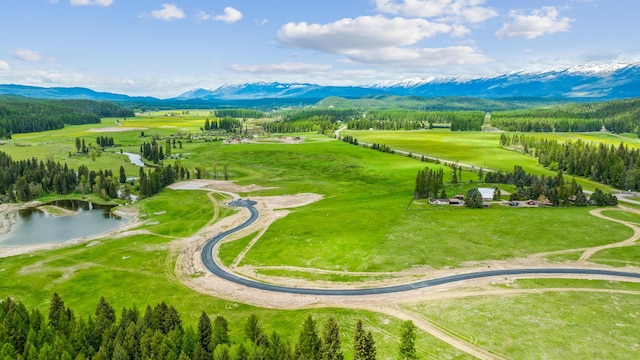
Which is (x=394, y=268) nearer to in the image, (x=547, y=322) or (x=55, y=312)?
(x=547, y=322)

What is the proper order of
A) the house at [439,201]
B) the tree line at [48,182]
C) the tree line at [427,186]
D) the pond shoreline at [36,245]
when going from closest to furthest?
the pond shoreline at [36,245], the house at [439,201], the tree line at [427,186], the tree line at [48,182]

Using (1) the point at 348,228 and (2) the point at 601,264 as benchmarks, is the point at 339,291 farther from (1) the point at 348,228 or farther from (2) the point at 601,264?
(2) the point at 601,264

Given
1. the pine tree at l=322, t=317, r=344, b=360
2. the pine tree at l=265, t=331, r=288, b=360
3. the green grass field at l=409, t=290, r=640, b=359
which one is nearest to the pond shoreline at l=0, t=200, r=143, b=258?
the pine tree at l=265, t=331, r=288, b=360

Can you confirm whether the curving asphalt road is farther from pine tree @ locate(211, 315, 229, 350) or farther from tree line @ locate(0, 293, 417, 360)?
pine tree @ locate(211, 315, 229, 350)

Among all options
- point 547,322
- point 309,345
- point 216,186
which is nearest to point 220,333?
point 309,345

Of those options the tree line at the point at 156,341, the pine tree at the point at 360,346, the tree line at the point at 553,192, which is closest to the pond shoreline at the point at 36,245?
the tree line at the point at 156,341

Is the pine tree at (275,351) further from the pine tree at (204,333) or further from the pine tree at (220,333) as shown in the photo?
the pine tree at (204,333)
